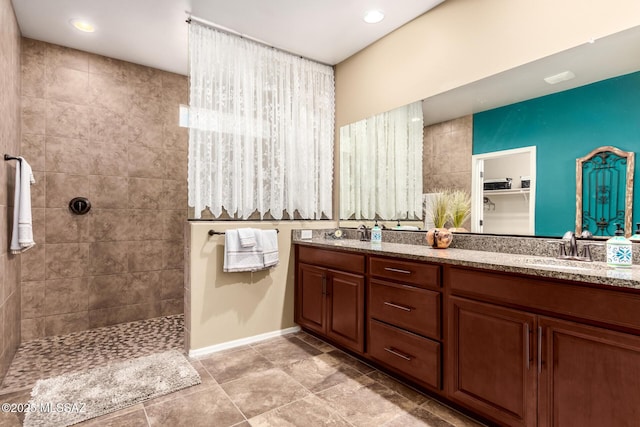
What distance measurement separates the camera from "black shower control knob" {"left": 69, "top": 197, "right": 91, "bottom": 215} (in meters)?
3.17

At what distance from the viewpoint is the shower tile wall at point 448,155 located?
2346 millimetres

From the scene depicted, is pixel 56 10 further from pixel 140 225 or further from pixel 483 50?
pixel 483 50

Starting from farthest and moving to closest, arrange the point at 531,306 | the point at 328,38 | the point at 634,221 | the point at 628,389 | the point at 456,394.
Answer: the point at 328,38 → the point at 456,394 → the point at 634,221 → the point at 531,306 → the point at 628,389

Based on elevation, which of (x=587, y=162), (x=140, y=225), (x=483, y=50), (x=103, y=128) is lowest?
(x=140, y=225)

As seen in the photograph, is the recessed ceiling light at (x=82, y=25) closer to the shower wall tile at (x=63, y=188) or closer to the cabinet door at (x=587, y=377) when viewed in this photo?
the shower wall tile at (x=63, y=188)

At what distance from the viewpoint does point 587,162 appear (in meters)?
1.79

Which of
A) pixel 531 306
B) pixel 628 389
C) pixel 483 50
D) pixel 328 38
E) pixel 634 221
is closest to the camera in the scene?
pixel 628 389

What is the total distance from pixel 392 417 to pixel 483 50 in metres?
2.33

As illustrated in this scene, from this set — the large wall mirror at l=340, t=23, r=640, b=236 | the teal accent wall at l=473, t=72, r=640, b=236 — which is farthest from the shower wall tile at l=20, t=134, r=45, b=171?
the teal accent wall at l=473, t=72, r=640, b=236

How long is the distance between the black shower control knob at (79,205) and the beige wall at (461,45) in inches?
101

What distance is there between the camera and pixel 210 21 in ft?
8.93

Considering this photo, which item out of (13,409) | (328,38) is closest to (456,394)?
A: (13,409)

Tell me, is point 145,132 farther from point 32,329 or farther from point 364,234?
point 364,234

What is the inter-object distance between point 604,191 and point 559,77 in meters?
0.69
